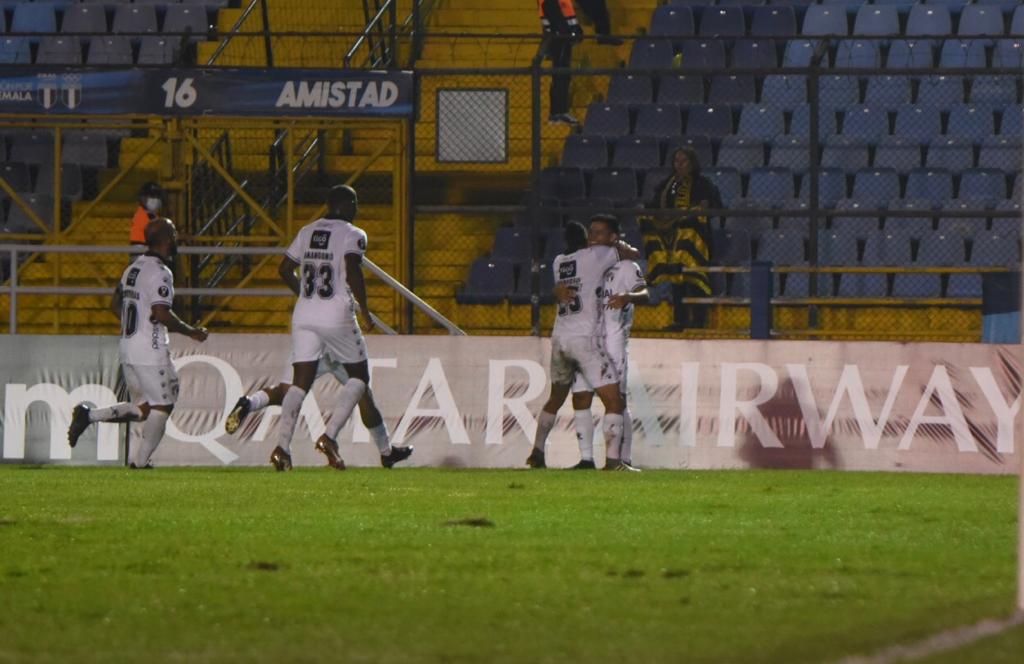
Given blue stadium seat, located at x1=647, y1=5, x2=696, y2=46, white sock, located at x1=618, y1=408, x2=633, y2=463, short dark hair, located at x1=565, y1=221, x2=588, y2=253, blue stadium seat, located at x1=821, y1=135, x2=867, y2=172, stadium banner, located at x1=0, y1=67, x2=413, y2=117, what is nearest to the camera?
short dark hair, located at x1=565, y1=221, x2=588, y2=253

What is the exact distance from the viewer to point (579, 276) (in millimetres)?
15406

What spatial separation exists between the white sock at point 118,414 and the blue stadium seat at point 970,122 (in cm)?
1096

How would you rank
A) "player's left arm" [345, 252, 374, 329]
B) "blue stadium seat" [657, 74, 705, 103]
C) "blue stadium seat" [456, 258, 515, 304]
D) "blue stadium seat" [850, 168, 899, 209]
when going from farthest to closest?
"blue stadium seat" [657, 74, 705, 103] → "blue stadium seat" [850, 168, 899, 209] → "blue stadium seat" [456, 258, 515, 304] → "player's left arm" [345, 252, 374, 329]

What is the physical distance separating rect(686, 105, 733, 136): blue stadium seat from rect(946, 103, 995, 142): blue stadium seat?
251 cm

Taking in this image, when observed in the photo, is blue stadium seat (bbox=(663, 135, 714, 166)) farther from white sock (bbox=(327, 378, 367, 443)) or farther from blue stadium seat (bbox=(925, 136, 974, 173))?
white sock (bbox=(327, 378, 367, 443))

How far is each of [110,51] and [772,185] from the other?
859cm

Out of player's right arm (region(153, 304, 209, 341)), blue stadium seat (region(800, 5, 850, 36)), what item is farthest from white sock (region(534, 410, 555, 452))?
blue stadium seat (region(800, 5, 850, 36))

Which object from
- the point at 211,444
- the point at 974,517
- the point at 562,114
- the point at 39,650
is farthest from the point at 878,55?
the point at 39,650

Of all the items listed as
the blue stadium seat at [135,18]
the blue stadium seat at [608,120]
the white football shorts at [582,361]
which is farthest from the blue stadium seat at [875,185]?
the blue stadium seat at [135,18]

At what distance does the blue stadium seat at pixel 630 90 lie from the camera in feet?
75.5

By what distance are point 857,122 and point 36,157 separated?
31.0 ft

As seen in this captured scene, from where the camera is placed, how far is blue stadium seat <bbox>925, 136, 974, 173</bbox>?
21.9m

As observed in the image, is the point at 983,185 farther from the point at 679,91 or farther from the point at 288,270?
the point at 288,270

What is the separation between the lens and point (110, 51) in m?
24.4
